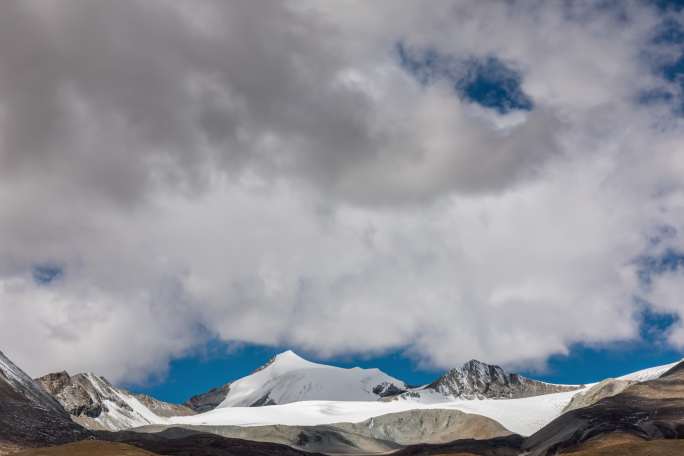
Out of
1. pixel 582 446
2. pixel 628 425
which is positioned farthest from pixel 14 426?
pixel 628 425

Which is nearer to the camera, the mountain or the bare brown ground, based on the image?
the bare brown ground

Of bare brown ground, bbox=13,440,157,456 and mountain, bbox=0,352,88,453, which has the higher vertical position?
mountain, bbox=0,352,88,453

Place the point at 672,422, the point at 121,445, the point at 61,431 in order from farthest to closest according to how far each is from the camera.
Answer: the point at 61,431
the point at 672,422
the point at 121,445

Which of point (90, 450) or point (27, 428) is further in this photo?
point (27, 428)

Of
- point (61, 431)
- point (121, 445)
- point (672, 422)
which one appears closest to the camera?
point (121, 445)

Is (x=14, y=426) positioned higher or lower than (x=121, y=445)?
higher

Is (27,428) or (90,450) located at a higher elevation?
(27,428)

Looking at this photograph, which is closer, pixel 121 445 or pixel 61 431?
pixel 121 445

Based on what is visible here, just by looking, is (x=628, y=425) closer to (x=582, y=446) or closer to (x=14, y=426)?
(x=582, y=446)

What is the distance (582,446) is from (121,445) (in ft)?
358

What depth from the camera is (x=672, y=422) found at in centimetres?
17662

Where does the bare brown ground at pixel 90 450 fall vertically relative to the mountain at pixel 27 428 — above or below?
below

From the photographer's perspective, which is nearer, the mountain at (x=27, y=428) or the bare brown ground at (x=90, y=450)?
the bare brown ground at (x=90, y=450)

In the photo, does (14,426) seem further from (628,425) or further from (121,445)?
(628,425)
